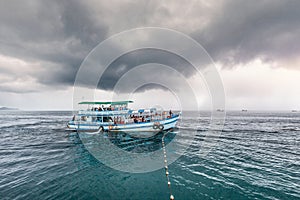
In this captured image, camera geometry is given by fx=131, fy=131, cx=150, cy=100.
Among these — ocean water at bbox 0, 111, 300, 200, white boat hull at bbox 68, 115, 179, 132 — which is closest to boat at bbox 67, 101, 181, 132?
white boat hull at bbox 68, 115, 179, 132

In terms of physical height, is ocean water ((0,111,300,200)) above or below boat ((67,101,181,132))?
below

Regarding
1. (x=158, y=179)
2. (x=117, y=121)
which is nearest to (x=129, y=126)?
(x=117, y=121)

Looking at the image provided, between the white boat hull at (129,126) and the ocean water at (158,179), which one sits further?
the white boat hull at (129,126)

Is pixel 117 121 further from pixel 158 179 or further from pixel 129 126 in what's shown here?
pixel 158 179

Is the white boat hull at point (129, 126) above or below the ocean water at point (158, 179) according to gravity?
above

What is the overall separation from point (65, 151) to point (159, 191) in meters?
17.3

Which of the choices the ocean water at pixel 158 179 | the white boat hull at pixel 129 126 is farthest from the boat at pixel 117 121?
the ocean water at pixel 158 179

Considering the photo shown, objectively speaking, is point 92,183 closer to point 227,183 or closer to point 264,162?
point 227,183

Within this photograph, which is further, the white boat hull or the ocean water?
the white boat hull

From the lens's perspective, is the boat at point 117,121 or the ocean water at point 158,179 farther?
the boat at point 117,121

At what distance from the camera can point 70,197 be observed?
956cm

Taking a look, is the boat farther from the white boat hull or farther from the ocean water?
the ocean water

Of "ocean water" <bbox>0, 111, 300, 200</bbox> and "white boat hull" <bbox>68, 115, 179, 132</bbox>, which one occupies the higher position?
"white boat hull" <bbox>68, 115, 179, 132</bbox>

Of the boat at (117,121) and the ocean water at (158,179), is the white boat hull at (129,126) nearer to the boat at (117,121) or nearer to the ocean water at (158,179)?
the boat at (117,121)
